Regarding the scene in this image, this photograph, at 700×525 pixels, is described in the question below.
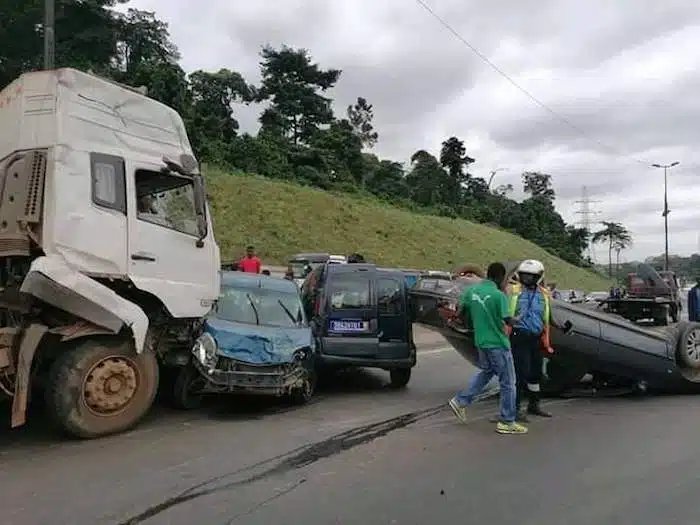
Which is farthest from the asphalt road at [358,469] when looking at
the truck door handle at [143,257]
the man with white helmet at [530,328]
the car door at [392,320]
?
the truck door handle at [143,257]

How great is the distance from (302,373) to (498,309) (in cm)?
243

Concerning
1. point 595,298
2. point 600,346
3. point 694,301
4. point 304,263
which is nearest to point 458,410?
point 600,346

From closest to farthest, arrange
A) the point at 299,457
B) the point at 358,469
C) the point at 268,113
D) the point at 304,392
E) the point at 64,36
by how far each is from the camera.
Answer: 1. the point at 358,469
2. the point at 299,457
3. the point at 304,392
4. the point at 64,36
5. the point at 268,113

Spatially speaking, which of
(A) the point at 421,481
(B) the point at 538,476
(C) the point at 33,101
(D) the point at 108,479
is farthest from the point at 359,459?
(C) the point at 33,101

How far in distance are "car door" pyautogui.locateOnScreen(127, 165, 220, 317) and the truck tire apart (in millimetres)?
727

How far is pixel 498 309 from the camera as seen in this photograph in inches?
300

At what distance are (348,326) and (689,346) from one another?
4.48 m

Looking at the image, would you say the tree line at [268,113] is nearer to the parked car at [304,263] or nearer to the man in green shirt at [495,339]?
the parked car at [304,263]

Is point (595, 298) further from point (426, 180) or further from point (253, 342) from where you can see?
point (426, 180)

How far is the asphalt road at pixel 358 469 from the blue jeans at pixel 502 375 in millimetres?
300

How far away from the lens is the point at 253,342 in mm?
8227

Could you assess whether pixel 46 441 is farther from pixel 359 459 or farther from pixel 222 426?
pixel 359 459

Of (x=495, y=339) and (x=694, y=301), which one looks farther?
(x=694, y=301)

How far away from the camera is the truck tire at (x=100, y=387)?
6.88m
